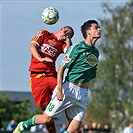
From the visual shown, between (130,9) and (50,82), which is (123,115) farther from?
(50,82)

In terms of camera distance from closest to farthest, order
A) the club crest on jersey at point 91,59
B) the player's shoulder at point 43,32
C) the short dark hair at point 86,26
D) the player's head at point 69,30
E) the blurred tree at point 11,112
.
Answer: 1. the club crest on jersey at point 91,59
2. the short dark hair at point 86,26
3. the player's head at point 69,30
4. the player's shoulder at point 43,32
5. the blurred tree at point 11,112

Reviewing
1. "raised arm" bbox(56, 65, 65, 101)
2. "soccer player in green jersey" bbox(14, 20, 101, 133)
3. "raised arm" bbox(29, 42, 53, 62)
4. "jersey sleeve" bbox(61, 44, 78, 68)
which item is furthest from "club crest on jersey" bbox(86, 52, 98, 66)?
"raised arm" bbox(29, 42, 53, 62)

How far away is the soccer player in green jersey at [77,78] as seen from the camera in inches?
453

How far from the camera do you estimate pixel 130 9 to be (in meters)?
53.3

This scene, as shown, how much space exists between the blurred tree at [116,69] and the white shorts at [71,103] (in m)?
39.5

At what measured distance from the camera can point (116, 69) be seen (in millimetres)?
52500

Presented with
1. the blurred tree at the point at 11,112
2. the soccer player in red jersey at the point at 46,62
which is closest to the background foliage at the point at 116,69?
the blurred tree at the point at 11,112

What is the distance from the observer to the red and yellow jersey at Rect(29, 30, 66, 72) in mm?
12461

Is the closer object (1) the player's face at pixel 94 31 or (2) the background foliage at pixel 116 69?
(1) the player's face at pixel 94 31

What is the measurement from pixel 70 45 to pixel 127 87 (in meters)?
40.3

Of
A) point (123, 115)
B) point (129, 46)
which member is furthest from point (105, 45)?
point (123, 115)

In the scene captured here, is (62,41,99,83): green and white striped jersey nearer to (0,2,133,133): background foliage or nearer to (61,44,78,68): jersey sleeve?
(61,44,78,68): jersey sleeve

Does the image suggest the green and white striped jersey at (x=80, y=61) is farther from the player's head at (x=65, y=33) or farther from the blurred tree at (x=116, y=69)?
the blurred tree at (x=116, y=69)

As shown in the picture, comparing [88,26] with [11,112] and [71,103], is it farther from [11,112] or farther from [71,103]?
[11,112]
